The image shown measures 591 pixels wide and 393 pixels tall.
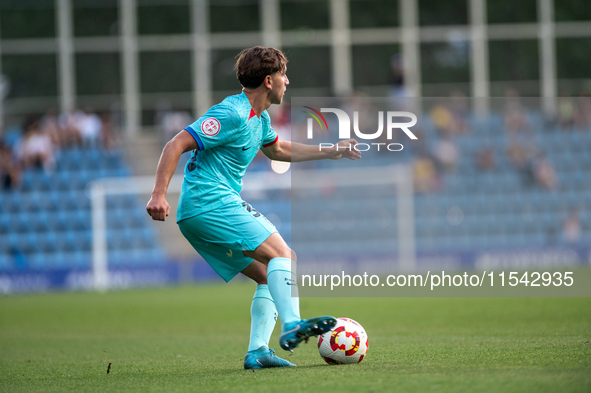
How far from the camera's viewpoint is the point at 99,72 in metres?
21.6

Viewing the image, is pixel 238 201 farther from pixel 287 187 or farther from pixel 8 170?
pixel 8 170

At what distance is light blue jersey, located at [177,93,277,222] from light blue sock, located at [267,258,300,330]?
1.73 feet

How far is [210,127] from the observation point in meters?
4.73

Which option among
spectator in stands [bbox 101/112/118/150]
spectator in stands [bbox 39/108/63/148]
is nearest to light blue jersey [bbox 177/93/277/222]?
spectator in stands [bbox 39/108/63/148]

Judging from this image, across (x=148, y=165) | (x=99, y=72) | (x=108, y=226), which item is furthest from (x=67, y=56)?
(x=108, y=226)

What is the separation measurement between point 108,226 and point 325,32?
8.79 metres

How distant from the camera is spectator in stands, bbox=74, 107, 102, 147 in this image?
1914 centimetres

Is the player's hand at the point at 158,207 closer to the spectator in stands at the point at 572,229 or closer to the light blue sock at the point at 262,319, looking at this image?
the light blue sock at the point at 262,319

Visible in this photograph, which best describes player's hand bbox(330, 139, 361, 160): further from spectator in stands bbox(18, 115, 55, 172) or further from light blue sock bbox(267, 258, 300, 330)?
spectator in stands bbox(18, 115, 55, 172)

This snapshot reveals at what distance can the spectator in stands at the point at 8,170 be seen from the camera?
17422 millimetres

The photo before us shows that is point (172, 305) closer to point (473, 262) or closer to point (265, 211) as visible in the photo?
point (265, 211)

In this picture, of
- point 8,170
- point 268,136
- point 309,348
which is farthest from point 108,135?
point 268,136

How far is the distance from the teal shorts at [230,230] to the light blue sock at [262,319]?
0.31m

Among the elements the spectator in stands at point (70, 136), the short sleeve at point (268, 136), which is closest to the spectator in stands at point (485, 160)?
the spectator in stands at point (70, 136)
